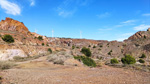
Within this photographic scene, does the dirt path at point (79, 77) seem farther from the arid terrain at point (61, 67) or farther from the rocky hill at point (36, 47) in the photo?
the rocky hill at point (36, 47)

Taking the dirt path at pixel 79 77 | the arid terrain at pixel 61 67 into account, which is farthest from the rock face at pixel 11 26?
the dirt path at pixel 79 77

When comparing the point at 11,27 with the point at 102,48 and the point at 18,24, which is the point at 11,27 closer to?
the point at 18,24

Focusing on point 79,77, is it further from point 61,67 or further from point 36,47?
point 36,47

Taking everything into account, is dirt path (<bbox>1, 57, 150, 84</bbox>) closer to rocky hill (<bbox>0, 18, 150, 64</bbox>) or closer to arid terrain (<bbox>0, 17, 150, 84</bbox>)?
arid terrain (<bbox>0, 17, 150, 84</bbox>)

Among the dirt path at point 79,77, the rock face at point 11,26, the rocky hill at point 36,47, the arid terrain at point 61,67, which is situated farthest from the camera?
the rock face at point 11,26

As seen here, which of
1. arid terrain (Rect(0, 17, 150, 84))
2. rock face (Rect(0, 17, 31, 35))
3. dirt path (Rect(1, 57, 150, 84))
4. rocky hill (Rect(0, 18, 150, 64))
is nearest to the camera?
dirt path (Rect(1, 57, 150, 84))

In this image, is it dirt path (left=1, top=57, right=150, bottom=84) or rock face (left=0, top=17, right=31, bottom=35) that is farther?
rock face (left=0, top=17, right=31, bottom=35)

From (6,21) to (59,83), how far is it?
81063 millimetres

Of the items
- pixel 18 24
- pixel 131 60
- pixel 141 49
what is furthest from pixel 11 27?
pixel 141 49

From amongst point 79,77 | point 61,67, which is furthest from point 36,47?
point 79,77

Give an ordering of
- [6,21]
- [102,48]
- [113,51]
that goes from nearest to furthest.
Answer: [113,51] → [102,48] → [6,21]

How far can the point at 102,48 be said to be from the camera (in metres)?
67.6

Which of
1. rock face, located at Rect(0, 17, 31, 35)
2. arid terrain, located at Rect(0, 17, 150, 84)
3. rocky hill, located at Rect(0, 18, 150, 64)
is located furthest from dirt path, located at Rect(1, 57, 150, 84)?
rock face, located at Rect(0, 17, 31, 35)

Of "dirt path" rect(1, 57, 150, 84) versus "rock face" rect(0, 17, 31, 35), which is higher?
"rock face" rect(0, 17, 31, 35)
